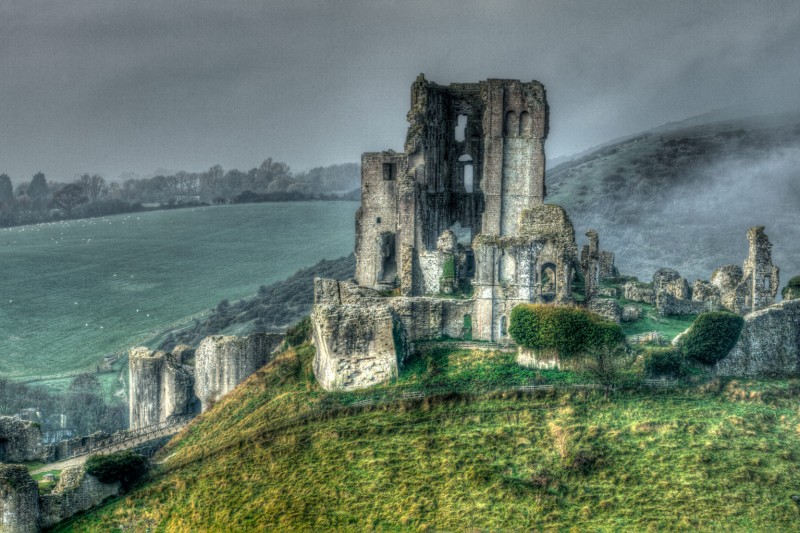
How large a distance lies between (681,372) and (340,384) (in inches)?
472

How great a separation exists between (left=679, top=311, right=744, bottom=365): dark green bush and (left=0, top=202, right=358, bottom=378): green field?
48.8 m

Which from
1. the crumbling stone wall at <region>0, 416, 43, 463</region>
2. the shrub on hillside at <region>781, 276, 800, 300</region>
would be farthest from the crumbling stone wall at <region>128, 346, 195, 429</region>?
the shrub on hillside at <region>781, 276, 800, 300</region>

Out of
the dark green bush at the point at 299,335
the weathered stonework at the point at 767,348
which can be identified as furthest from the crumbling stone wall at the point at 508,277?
the dark green bush at the point at 299,335

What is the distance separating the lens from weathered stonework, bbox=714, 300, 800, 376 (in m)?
36.0

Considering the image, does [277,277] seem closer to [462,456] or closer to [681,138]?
[681,138]

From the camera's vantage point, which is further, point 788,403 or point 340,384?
point 340,384

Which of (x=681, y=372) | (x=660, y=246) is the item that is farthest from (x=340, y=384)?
(x=660, y=246)

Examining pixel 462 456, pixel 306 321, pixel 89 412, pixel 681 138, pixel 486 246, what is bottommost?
pixel 89 412

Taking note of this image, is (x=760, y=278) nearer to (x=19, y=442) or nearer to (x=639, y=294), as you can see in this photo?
(x=639, y=294)

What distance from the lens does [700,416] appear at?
33.4 meters

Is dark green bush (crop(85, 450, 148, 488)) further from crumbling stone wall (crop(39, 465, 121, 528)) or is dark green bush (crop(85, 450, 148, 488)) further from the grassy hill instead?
the grassy hill

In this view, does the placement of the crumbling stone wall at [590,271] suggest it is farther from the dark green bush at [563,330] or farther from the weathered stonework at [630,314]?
the dark green bush at [563,330]

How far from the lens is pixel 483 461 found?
32219 millimetres

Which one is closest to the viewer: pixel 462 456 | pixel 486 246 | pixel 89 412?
pixel 462 456
